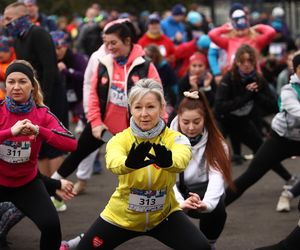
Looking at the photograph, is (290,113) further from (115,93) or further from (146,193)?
(146,193)

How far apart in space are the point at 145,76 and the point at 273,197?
2.42 m

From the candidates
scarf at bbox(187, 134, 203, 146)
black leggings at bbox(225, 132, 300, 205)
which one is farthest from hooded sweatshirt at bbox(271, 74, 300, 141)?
scarf at bbox(187, 134, 203, 146)

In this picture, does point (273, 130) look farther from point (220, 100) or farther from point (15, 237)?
point (15, 237)

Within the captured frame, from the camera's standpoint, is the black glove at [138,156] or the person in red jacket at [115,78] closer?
the black glove at [138,156]

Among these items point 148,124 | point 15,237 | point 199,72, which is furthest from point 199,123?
point 199,72

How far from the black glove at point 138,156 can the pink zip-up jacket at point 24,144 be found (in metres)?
1.21

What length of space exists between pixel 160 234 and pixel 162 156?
807mm

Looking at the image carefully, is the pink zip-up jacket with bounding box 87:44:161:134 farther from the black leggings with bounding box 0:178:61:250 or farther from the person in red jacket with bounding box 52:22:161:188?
the black leggings with bounding box 0:178:61:250

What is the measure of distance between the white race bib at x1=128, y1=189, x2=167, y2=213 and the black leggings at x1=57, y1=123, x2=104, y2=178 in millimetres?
2678

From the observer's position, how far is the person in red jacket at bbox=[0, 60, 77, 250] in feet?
19.8

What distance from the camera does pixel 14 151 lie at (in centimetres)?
612

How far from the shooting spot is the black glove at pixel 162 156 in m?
4.95

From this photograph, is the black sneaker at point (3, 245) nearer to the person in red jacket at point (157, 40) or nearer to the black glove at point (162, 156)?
the black glove at point (162, 156)

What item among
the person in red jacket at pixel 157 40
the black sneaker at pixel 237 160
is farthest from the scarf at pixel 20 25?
the person in red jacket at pixel 157 40
